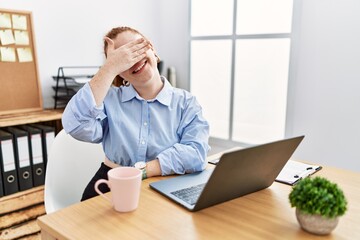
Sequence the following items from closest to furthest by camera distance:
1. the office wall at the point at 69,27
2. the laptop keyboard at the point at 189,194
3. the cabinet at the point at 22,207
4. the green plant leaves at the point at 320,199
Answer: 1. the green plant leaves at the point at 320,199
2. the laptop keyboard at the point at 189,194
3. the cabinet at the point at 22,207
4. the office wall at the point at 69,27

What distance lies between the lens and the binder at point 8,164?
5.81 ft

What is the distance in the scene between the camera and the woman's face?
1.04 m

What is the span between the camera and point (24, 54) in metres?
2.03

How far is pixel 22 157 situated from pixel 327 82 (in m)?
1.95

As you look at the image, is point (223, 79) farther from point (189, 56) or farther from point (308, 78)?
point (308, 78)

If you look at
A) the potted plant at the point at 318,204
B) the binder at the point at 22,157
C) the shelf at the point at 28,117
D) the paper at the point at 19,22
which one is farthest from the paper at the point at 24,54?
the potted plant at the point at 318,204

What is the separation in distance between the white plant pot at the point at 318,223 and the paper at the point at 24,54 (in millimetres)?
1935

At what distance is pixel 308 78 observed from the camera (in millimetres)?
2156

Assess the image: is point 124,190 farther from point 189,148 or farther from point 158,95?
point 158,95

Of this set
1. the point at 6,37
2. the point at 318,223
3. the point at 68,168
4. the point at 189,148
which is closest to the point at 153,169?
the point at 189,148

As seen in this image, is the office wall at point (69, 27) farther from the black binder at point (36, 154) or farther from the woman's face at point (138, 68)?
the woman's face at point (138, 68)

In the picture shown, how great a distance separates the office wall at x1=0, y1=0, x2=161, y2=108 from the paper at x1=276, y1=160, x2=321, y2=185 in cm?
174

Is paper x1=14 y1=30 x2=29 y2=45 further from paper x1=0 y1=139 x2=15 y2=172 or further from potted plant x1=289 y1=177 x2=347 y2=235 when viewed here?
potted plant x1=289 y1=177 x2=347 y2=235

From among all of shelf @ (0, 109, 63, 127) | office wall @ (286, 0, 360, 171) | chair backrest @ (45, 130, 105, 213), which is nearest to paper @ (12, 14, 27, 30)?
shelf @ (0, 109, 63, 127)
